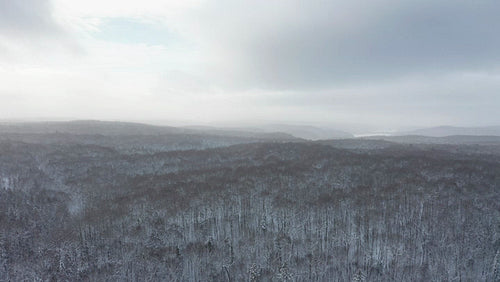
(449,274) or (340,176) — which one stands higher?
(340,176)

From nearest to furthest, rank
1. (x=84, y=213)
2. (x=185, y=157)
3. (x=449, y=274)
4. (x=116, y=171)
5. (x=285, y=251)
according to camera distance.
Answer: (x=449, y=274), (x=285, y=251), (x=84, y=213), (x=116, y=171), (x=185, y=157)

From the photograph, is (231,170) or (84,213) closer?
(84,213)

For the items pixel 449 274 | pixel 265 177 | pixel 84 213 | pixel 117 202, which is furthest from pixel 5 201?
pixel 449 274

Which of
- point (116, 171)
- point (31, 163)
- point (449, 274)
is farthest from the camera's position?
point (116, 171)

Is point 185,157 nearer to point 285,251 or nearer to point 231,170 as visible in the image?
point 231,170

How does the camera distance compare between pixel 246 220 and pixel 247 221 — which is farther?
pixel 246 220

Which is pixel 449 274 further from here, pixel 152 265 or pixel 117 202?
pixel 117 202

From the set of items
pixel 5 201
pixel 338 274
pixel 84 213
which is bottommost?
pixel 338 274
